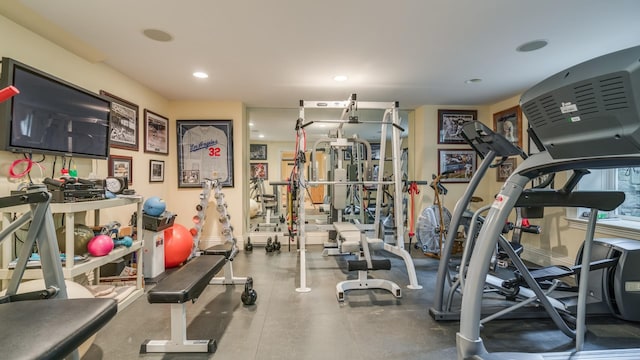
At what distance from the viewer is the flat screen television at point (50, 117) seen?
200 cm

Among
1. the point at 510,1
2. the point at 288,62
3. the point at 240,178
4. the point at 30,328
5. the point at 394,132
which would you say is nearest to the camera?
the point at 30,328

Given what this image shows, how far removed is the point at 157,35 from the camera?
7.88 ft

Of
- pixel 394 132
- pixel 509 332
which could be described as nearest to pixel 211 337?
pixel 509 332

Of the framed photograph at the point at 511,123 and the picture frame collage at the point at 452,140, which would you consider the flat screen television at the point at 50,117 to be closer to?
the picture frame collage at the point at 452,140

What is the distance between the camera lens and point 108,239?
2.42 meters

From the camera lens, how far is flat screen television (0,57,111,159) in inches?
78.8

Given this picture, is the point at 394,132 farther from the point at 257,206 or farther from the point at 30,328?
the point at 257,206

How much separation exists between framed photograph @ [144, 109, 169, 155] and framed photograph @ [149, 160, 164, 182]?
0.50 feet

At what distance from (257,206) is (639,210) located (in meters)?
6.58

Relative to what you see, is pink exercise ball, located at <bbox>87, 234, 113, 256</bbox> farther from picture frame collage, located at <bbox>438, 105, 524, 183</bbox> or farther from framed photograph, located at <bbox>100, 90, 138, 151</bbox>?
picture frame collage, located at <bbox>438, 105, 524, 183</bbox>

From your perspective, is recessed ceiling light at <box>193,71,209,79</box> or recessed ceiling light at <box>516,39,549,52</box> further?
recessed ceiling light at <box>193,71,209,79</box>

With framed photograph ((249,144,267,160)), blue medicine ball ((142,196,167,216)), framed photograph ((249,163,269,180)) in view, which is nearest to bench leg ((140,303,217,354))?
blue medicine ball ((142,196,167,216))

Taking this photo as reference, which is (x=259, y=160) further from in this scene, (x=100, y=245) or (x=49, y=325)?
(x=49, y=325)

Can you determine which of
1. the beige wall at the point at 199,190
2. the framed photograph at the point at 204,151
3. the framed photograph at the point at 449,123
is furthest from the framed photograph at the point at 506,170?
the framed photograph at the point at 204,151
